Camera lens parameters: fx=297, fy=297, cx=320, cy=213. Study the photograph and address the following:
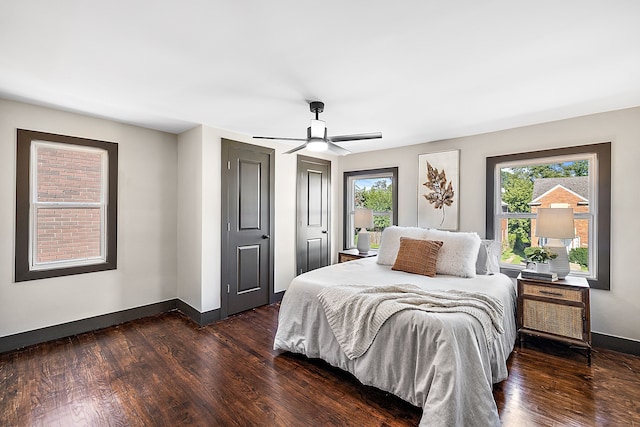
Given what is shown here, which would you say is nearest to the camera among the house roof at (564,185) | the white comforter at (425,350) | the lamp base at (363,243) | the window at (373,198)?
the white comforter at (425,350)

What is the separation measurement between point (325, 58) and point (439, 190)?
2781 mm

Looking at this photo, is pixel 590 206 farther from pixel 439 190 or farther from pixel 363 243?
pixel 363 243

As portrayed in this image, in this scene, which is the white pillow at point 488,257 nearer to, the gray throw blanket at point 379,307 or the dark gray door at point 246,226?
the gray throw blanket at point 379,307

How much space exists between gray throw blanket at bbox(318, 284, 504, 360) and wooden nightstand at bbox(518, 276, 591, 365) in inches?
34.7

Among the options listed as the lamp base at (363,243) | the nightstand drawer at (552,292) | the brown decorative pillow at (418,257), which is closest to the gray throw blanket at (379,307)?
the brown decorative pillow at (418,257)

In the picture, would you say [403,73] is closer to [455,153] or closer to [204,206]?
[455,153]

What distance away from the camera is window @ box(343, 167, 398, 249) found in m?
4.74

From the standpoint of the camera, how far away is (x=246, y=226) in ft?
13.1

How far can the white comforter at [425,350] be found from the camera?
175cm

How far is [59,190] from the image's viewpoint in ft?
10.4

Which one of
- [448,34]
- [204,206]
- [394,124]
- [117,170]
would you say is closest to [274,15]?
[448,34]

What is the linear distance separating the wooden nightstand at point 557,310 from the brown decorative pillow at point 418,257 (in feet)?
2.82

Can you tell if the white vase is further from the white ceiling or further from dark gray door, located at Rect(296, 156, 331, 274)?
dark gray door, located at Rect(296, 156, 331, 274)

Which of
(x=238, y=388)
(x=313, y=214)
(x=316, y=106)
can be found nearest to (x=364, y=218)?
(x=313, y=214)
